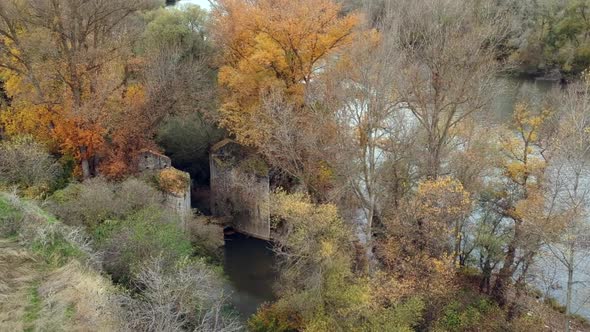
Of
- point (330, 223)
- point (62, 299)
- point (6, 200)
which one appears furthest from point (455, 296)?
point (6, 200)

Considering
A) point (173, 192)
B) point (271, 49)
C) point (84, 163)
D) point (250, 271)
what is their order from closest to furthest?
point (173, 192), point (84, 163), point (271, 49), point (250, 271)

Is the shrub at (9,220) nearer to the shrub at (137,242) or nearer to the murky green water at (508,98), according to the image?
the shrub at (137,242)

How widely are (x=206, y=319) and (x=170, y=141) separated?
1393cm

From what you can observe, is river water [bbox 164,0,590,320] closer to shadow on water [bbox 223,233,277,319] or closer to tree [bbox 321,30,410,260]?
shadow on water [bbox 223,233,277,319]

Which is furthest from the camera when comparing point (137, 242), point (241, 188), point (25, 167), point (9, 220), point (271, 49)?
point (241, 188)

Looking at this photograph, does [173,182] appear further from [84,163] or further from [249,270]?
[249,270]

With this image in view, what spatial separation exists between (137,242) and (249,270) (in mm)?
7454

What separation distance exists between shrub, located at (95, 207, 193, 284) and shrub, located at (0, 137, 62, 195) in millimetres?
4148

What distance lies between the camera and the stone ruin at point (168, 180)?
71.8 feet

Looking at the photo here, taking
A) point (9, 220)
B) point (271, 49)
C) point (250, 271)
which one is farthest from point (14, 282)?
point (271, 49)

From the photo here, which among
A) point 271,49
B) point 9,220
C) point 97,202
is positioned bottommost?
point 9,220

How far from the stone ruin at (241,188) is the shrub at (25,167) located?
7928 mm

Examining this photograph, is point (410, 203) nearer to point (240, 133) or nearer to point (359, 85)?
point (359, 85)

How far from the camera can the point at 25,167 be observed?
19.5m
